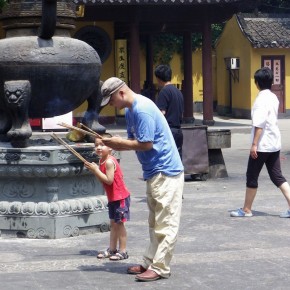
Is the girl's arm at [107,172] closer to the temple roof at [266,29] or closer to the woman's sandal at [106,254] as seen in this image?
the woman's sandal at [106,254]

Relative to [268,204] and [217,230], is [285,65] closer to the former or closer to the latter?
[268,204]

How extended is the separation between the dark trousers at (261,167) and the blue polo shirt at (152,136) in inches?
114

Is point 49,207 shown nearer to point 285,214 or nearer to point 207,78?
point 285,214

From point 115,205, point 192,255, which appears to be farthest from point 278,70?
point 115,205

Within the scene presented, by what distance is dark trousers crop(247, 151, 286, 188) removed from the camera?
953cm

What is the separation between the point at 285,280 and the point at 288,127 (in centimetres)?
1925

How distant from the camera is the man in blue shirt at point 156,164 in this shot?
6574 millimetres

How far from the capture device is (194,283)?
6.55 m

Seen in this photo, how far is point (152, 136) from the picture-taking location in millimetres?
6555

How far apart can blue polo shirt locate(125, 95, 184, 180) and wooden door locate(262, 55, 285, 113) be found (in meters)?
23.6

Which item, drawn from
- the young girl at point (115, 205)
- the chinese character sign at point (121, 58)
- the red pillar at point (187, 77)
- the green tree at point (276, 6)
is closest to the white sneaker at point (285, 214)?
the young girl at point (115, 205)

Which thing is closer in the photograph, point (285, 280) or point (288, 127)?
point (285, 280)

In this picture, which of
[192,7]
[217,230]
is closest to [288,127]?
[192,7]

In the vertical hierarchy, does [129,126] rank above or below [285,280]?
above
